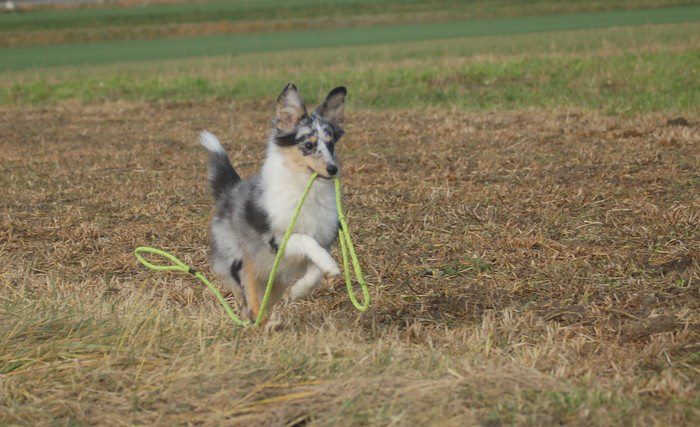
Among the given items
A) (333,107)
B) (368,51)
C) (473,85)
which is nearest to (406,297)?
(333,107)

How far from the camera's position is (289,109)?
583 cm

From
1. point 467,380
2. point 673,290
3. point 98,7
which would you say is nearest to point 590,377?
point 467,380

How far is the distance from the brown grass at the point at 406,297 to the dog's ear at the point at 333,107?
1.27 m

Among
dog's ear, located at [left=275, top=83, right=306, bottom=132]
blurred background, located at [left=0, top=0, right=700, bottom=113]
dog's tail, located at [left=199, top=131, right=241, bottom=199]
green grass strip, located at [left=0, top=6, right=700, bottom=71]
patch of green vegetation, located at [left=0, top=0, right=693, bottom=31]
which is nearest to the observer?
dog's ear, located at [left=275, top=83, right=306, bottom=132]

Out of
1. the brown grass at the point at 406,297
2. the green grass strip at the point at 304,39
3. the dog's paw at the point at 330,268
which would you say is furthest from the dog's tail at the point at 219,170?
the green grass strip at the point at 304,39

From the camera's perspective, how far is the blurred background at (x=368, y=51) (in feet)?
61.6

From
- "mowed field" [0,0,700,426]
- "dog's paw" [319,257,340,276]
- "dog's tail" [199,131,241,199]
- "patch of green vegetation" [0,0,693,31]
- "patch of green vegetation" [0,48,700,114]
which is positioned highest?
"dog's tail" [199,131,241,199]

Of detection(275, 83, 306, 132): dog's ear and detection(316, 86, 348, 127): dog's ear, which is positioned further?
detection(316, 86, 348, 127): dog's ear

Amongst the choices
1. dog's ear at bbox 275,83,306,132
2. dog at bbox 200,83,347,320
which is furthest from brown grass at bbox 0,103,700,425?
dog's ear at bbox 275,83,306,132

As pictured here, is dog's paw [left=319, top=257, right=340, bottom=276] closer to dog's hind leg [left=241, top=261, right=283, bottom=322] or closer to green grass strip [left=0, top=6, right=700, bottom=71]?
dog's hind leg [left=241, top=261, right=283, bottom=322]

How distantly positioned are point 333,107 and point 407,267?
5.43 ft

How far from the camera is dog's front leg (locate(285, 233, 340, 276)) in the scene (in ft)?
17.5

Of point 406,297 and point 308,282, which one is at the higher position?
point 308,282

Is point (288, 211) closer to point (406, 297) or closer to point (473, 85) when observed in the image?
point (406, 297)
